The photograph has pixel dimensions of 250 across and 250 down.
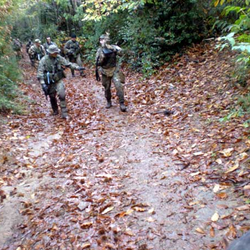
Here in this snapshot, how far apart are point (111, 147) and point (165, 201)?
242cm

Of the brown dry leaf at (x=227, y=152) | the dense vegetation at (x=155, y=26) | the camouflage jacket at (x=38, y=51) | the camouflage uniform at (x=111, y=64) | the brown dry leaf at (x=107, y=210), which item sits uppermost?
the camouflage jacket at (x=38, y=51)

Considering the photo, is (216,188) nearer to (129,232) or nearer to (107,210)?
(129,232)

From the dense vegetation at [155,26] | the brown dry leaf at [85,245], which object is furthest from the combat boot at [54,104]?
the brown dry leaf at [85,245]

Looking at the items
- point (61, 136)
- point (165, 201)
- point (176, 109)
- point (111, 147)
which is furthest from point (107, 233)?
point (176, 109)

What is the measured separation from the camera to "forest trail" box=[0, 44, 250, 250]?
321 cm

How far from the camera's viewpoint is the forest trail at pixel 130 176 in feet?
10.5

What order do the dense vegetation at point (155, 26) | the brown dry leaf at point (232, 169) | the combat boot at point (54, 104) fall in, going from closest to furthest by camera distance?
1. the brown dry leaf at point (232, 169)
2. the combat boot at point (54, 104)
3. the dense vegetation at point (155, 26)

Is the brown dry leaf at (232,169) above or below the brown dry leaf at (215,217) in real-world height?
above

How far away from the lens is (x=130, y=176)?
4.55 metres

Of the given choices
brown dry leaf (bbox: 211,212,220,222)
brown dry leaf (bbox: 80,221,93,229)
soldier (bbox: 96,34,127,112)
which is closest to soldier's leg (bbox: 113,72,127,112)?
soldier (bbox: 96,34,127,112)

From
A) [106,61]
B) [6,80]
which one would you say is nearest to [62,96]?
[106,61]

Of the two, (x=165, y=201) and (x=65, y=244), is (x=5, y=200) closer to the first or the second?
(x=65, y=244)

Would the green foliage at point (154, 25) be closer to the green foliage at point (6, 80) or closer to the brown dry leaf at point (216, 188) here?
the green foliage at point (6, 80)

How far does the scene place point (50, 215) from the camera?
3816 millimetres
